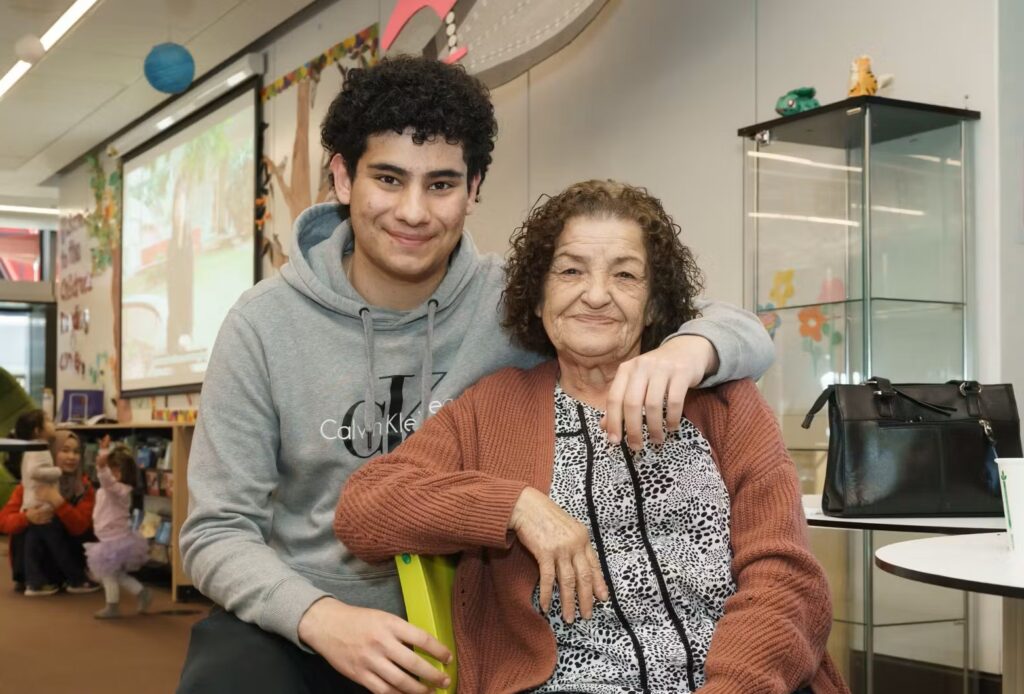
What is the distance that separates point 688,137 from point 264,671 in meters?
3.13

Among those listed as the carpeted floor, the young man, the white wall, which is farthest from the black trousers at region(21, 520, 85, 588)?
the young man

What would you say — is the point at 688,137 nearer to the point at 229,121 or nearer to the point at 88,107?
the point at 229,121

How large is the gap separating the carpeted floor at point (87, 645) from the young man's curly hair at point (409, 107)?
9.73 ft

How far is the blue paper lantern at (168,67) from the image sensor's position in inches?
247

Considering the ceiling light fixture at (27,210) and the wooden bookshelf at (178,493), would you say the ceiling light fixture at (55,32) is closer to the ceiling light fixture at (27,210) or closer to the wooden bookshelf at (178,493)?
the wooden bookshelf at (178,493)

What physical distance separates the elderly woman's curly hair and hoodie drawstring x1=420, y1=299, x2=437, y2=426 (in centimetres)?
13

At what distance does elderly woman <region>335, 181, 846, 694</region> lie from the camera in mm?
1401

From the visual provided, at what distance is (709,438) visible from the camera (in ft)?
5.23

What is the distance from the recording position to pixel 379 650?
1.38 m

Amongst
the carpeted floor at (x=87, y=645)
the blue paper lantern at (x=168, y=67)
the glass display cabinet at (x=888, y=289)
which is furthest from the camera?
the blue paper lantern at (x=168, y=67)

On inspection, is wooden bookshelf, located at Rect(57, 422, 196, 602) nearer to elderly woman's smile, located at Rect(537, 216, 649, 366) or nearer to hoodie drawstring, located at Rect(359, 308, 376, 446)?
hoodie drawstring, located at Rect(359, 308, 376, 446)

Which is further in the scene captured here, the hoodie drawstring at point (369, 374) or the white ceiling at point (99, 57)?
the white ceiling at point (99, 57)

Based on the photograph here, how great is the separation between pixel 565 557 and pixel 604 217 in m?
0.56

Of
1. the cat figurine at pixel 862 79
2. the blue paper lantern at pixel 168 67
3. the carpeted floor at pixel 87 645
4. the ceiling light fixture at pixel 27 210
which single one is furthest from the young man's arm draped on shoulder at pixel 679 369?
the ceiling light fixture at pixel 27 210
